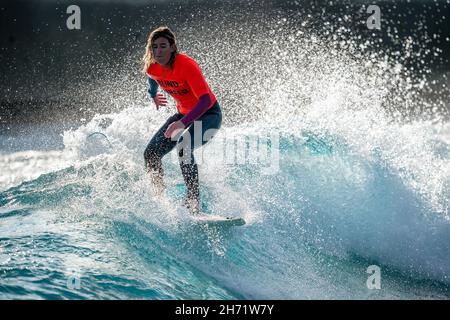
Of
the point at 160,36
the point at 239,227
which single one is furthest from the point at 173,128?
the point at 239,227

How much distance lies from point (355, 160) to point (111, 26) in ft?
39.8

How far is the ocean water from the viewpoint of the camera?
389 centimetres

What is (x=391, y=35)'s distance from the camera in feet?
58.0

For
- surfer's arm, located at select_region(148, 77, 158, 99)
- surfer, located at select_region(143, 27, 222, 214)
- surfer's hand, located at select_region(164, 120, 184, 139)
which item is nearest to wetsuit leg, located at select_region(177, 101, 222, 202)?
surfer, located at select_region(143, 27, 222, 214)

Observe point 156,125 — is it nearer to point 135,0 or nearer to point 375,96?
point 375,96

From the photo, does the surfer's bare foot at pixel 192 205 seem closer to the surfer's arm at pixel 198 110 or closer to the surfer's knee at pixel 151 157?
the surfer's knee at pixel 151 157

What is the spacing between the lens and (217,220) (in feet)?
14.6

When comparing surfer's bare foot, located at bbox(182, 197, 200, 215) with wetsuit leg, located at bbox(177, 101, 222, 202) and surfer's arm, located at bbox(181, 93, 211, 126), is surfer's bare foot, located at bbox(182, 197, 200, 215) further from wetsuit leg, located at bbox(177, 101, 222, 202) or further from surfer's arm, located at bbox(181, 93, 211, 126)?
surfer's arm, located at bbox(181, 93, 211, 126)

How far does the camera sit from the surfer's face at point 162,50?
419cm

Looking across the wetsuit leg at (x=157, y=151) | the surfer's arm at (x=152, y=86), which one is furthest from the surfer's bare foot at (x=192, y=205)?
the surfer's arm at (x=152, y=86)

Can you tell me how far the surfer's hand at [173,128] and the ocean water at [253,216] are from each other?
743mm

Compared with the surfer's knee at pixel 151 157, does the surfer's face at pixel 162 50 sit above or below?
above

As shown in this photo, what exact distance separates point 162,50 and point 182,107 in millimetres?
573
